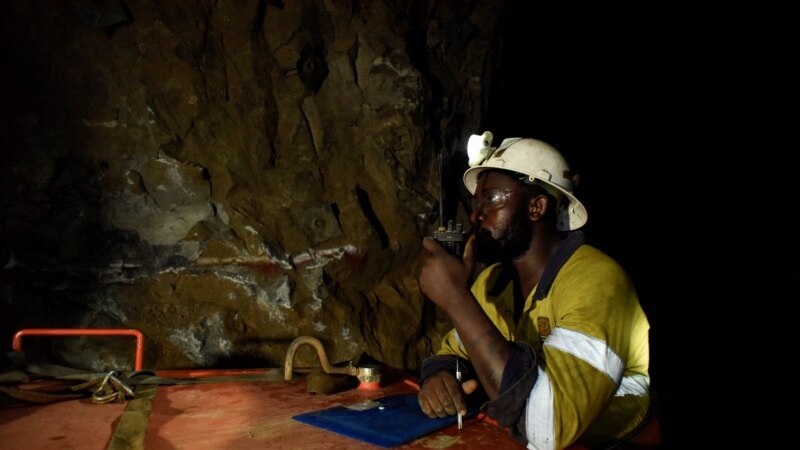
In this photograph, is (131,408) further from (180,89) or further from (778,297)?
Answer: (778,297)

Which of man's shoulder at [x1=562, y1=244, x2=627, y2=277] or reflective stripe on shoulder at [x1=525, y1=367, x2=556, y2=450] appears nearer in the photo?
reflective stripe on shoulder at [x1=525, y1=367, x2=556, y2=450]

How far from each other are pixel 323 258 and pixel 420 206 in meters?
0.93

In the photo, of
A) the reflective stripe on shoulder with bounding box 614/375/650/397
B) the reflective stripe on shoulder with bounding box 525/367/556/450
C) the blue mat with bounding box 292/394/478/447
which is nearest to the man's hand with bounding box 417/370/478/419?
the blue mat with bounding box 292/394/478/447

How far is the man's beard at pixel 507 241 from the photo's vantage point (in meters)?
2.42

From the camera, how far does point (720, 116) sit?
5621mm

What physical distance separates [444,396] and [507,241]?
0.77 meters

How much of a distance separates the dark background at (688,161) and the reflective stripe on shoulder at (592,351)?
364 centimetres

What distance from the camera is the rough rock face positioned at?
375cm

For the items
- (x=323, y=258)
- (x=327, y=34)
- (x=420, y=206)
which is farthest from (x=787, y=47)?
(x=323, y=258)

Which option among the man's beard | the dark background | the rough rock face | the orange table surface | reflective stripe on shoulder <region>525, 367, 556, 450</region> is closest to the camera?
reflective stripe on shoulder <region>525, 367, 556, 450</region>

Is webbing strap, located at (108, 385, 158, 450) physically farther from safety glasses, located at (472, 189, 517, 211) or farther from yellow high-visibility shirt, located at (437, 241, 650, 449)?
safety glasses, located at (472, 189, 517, 211)

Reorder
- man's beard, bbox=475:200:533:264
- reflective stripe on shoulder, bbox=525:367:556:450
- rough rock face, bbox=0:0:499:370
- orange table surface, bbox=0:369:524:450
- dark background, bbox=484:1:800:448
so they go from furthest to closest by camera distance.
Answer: dark background, bbox=484:1:800:448, rough rock face, bbox=0:0:499:370, man's beard, bbox=475:200:533:264, orange table surface, bbox=0:369:524:450, reflective stripe on shoulder, bbox=525:367:556:450

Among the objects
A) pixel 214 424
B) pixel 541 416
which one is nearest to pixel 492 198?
pixel 541 416

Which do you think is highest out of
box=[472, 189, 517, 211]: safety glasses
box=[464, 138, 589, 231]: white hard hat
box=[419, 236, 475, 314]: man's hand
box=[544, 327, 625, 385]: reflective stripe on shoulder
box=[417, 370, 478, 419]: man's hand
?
box=[464, 138, 589, 231]: white hard hat
